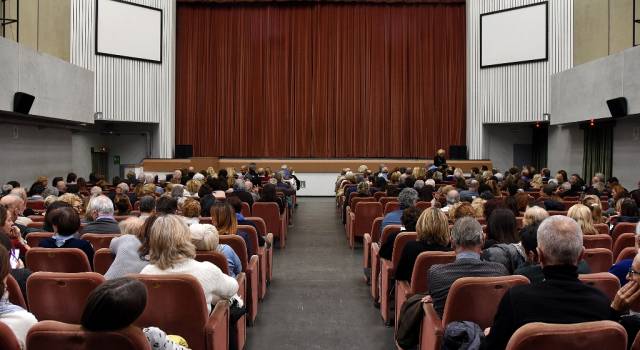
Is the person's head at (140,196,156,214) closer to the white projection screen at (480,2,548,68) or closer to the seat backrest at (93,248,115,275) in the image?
the seat backrest at (93,248,115,275)

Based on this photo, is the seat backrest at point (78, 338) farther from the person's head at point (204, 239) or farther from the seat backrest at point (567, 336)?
the person's head at point (204, 239)

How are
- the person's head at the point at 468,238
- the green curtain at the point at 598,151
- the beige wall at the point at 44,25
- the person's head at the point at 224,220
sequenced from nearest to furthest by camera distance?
the person's head at the point at 468,238 → the person's head at the point at 224,220 → the beige wall at the point at 44,25 → the green curtain at the point at 598,151

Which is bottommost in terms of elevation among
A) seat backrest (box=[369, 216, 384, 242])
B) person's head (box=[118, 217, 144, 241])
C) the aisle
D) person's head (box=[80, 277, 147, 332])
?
the aisle

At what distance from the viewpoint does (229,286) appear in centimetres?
372

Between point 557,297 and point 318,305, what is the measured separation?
3685 millimetres

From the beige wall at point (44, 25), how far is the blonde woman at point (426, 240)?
44.0 feet

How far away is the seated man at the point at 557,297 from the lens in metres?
2.54

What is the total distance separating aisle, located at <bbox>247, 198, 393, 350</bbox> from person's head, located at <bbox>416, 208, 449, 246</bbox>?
3.13ft

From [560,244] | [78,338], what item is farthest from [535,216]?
[78,338]

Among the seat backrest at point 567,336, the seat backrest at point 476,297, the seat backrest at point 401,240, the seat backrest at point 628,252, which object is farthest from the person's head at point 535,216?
the seat backrest at point 567,336

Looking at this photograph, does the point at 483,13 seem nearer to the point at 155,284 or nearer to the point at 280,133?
the point at 280,133

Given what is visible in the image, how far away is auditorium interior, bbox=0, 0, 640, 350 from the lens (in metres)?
3.15

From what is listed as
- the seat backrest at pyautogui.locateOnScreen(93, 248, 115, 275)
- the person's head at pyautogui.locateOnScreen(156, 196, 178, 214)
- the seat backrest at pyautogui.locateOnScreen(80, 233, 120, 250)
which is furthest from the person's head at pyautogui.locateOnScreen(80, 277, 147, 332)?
the person's head at pyautogui.locateOnScreen(156, 196, 178, 214)

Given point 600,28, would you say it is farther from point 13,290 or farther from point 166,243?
point 13,290
